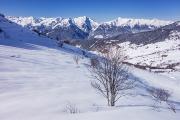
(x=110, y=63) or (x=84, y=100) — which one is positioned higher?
(x=110, y=63)

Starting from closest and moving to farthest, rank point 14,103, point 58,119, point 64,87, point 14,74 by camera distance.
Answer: point 58,119 → point 14,103 → point 64,87 → point 14,74

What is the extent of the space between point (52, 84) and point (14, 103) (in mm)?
10149

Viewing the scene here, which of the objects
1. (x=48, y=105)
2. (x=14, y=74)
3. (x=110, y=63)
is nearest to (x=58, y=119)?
(x=48, y=105)

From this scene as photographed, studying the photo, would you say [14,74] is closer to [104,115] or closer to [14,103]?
[14,103]

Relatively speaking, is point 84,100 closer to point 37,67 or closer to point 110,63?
point 110,63

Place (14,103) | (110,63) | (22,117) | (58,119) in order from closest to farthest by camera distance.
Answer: (58,119) < (22,117) < (14,103) < (110,63)

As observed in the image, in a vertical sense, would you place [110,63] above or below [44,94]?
above

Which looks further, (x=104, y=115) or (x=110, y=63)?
(x=110, y=63)

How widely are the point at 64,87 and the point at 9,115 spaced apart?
Result: 13.0 m

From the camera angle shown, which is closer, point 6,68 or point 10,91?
point 10,91

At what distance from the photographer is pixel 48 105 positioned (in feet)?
68.9

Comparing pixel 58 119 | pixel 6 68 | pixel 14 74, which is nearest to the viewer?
pixel 58 119

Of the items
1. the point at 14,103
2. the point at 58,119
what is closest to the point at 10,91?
the point at 14,103

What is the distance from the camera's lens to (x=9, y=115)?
17.4 m
